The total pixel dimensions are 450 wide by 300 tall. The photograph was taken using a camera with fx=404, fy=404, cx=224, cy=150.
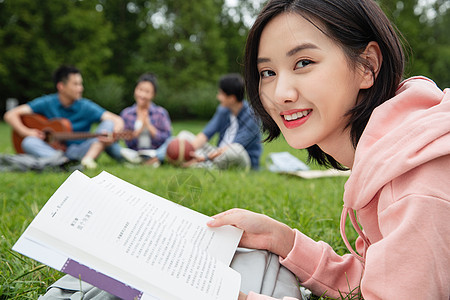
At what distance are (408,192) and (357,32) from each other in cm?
49

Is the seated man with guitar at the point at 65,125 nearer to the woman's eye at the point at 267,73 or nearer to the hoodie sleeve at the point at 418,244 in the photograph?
the woman's eye at the point at 267,73

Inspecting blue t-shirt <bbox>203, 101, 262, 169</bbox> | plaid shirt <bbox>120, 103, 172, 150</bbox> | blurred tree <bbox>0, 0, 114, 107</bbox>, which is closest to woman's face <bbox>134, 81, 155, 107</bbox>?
plaid shirt <bbox>120, 103, 172, 150</bbox>

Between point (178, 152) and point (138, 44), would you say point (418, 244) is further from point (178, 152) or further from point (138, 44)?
point (138, 44)

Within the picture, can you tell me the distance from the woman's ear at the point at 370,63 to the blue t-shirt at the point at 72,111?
489 cm

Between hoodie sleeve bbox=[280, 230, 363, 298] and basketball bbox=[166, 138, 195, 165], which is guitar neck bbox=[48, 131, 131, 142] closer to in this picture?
basketball bbox=[166, 138, 195, 165]

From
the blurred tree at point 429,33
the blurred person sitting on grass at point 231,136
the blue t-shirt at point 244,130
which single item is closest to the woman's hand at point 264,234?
the blue t-shirt at point 244,130

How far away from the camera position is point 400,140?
2.68 feet

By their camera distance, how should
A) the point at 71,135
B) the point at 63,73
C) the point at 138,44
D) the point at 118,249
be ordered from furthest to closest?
the point at 138,44 < the point at 63,73 < the point at 71,135 < the point at 118,249

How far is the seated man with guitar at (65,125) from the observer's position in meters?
5.02

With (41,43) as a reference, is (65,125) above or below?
above

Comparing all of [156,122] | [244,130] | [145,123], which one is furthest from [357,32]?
[156,122]

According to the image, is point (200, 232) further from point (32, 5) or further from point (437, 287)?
point (32, 5)

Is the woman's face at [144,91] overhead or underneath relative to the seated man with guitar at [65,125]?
overhead

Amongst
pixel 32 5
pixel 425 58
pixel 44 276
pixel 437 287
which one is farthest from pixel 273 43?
pixel 425 58
